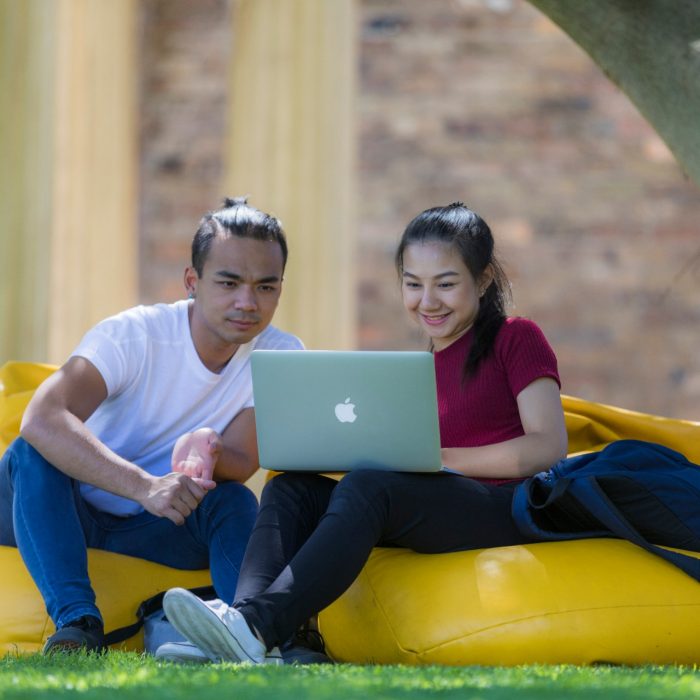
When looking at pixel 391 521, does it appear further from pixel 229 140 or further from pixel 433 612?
pixel 229 140

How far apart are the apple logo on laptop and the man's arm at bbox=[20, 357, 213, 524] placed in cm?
41

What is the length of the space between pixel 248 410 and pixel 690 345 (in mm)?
4245

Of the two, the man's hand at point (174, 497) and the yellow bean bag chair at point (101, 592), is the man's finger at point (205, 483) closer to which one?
the man's hand at point (174, 497)

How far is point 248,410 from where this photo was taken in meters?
3.17

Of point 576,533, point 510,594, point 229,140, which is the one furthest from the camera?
point 229,140

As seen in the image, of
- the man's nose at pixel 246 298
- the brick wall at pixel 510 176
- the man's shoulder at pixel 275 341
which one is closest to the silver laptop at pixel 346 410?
the man's nose at pixel 246 298

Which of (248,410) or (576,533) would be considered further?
(248,410)

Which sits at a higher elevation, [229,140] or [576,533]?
[229,140]

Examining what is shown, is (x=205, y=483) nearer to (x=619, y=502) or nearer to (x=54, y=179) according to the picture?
(x=619, y=502)

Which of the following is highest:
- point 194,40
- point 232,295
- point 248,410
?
point 194,40

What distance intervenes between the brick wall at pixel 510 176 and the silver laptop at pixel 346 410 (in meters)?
4.19

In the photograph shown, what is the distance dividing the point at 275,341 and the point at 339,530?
2.83 ft

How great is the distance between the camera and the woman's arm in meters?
2.75

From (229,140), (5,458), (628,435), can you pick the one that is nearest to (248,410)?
(5,458)
